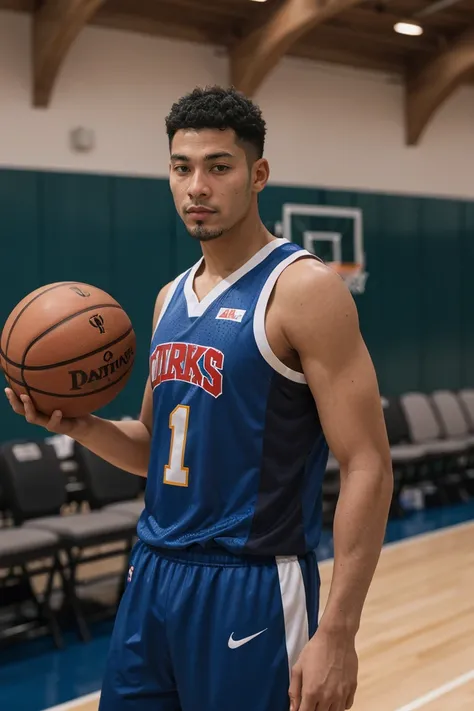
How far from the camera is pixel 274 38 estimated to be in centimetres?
838

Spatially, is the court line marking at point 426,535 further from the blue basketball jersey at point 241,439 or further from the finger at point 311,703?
the finger at point 311,703

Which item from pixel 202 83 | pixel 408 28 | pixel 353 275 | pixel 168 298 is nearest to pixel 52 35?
pixel 202 83

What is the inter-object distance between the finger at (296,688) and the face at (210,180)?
0.89 meters

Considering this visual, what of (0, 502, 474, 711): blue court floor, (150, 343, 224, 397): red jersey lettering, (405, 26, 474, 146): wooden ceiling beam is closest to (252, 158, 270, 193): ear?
(150, 343, 224, 397): red jersey lettering

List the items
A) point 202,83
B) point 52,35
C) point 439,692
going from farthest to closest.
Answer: point 202,83 → point 52,35 → point 439,692

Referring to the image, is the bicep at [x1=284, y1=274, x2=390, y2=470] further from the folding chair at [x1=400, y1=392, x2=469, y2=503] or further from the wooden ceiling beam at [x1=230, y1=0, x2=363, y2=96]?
the folding chair at [x1=400, y1=392, x2=469, y2=503]

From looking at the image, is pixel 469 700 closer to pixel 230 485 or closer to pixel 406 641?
pixel 406 641

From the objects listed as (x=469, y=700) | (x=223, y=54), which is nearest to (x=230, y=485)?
(x=469, y=700)

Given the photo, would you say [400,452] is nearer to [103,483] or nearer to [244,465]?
[103,483]

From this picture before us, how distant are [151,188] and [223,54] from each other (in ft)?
5.57

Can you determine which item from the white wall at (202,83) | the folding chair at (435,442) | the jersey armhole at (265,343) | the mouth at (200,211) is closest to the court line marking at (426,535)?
the folding chair at (435,442)

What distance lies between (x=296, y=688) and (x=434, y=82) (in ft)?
30.8

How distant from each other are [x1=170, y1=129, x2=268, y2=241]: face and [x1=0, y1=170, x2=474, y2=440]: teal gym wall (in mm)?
5499

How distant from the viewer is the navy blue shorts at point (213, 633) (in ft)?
6.30
